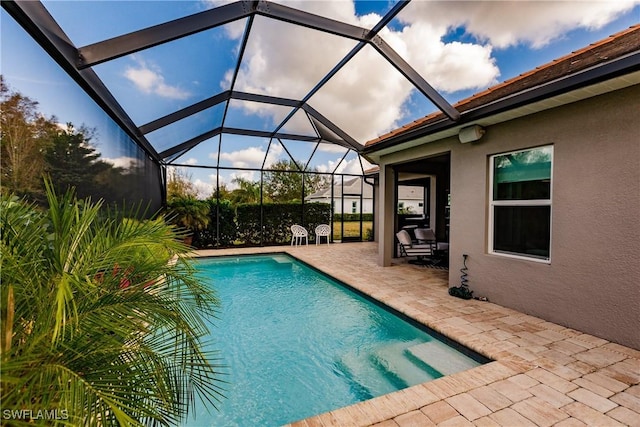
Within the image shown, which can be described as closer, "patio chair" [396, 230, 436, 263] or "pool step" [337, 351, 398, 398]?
"pool step" [337, 351, 398, 398]

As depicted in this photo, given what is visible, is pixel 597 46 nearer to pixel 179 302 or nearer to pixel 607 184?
pixel 607 184

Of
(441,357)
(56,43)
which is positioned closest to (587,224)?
(441,357)

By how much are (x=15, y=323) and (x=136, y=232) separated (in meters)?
0.74

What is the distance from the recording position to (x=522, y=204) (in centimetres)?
512

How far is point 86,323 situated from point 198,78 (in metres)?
6.31

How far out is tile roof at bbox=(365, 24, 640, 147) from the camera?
356 centimetres

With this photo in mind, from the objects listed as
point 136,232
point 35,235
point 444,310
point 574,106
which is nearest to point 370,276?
point 444,310

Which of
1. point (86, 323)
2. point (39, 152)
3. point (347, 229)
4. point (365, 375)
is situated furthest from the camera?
point (347, 229)

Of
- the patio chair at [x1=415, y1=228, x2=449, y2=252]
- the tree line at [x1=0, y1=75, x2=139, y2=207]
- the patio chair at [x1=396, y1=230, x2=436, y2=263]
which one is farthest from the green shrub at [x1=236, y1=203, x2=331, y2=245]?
the tree line at [x1=0, y1=75, x2=139, y2=207]

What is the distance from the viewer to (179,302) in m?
1.97

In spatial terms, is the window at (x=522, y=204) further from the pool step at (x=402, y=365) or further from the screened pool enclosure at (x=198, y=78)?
the pool step at (x=402, y=365)

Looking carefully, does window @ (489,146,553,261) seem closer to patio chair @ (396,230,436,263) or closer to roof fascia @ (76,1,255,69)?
patio chair @ (396,230,436,263)

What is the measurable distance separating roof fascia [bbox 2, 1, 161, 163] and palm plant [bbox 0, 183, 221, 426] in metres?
2.29

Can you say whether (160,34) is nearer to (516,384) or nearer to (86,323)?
(86,323)
